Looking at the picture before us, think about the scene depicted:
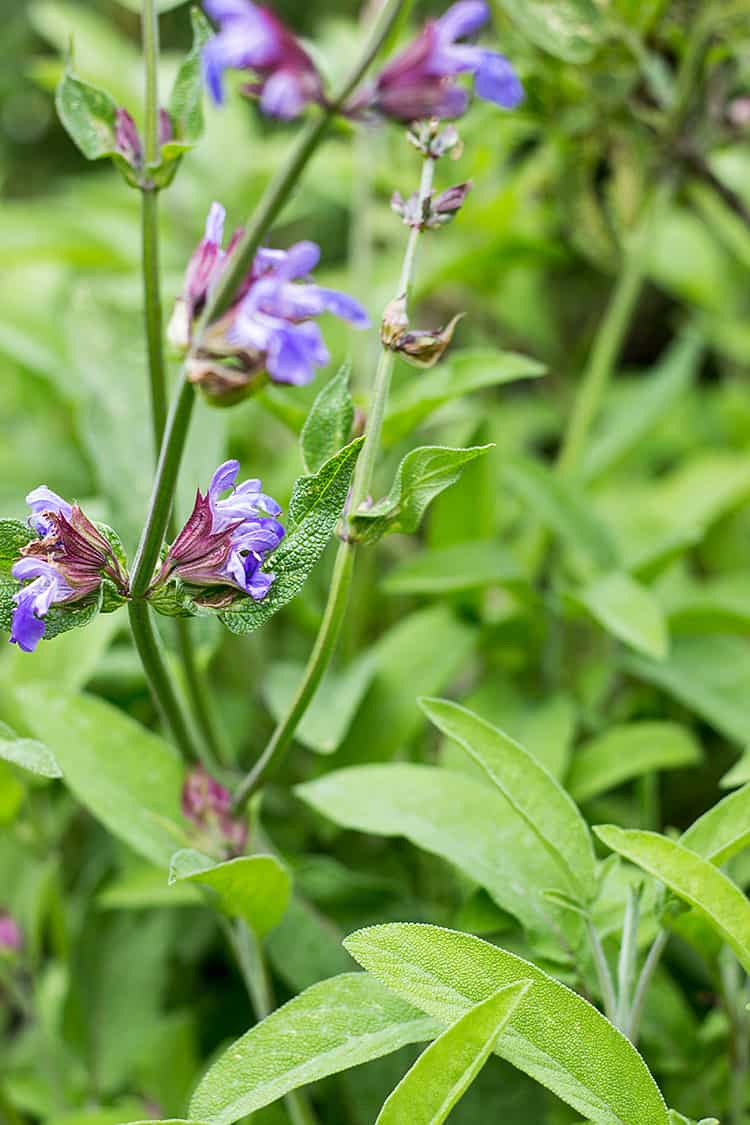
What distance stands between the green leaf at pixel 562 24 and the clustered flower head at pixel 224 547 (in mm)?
584

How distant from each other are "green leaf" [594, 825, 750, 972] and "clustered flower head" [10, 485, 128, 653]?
246 millimetres

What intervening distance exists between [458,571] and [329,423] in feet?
1.05

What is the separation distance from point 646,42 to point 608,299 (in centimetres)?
67

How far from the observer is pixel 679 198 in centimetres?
108

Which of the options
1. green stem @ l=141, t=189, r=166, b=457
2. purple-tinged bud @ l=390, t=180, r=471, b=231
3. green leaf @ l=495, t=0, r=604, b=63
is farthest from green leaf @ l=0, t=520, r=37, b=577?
green leaf @ l=495, t=0, r=604, b=63

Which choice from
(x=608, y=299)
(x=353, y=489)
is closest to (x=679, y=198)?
(x=608, y=299)

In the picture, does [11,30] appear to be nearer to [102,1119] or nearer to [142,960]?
[142,960]

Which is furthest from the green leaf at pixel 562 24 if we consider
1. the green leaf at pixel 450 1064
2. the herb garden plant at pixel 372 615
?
the green leaf at pixel 450 1064

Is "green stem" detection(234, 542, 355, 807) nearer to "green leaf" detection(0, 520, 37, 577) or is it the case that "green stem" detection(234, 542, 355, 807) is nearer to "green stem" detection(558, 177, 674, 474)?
"green leaf" detection(0, 520, 37, 577)

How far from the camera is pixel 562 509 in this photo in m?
0.88

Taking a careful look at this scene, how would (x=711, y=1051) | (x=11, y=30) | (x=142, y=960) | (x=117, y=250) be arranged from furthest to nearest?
(x=11, y=30), (x=117, y=250), (x=142, y=960), (x=711, y=1051)

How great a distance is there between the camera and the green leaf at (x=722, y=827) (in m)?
0.52

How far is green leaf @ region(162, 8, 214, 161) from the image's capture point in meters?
0.60

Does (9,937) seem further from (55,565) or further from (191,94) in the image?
(191,94)
